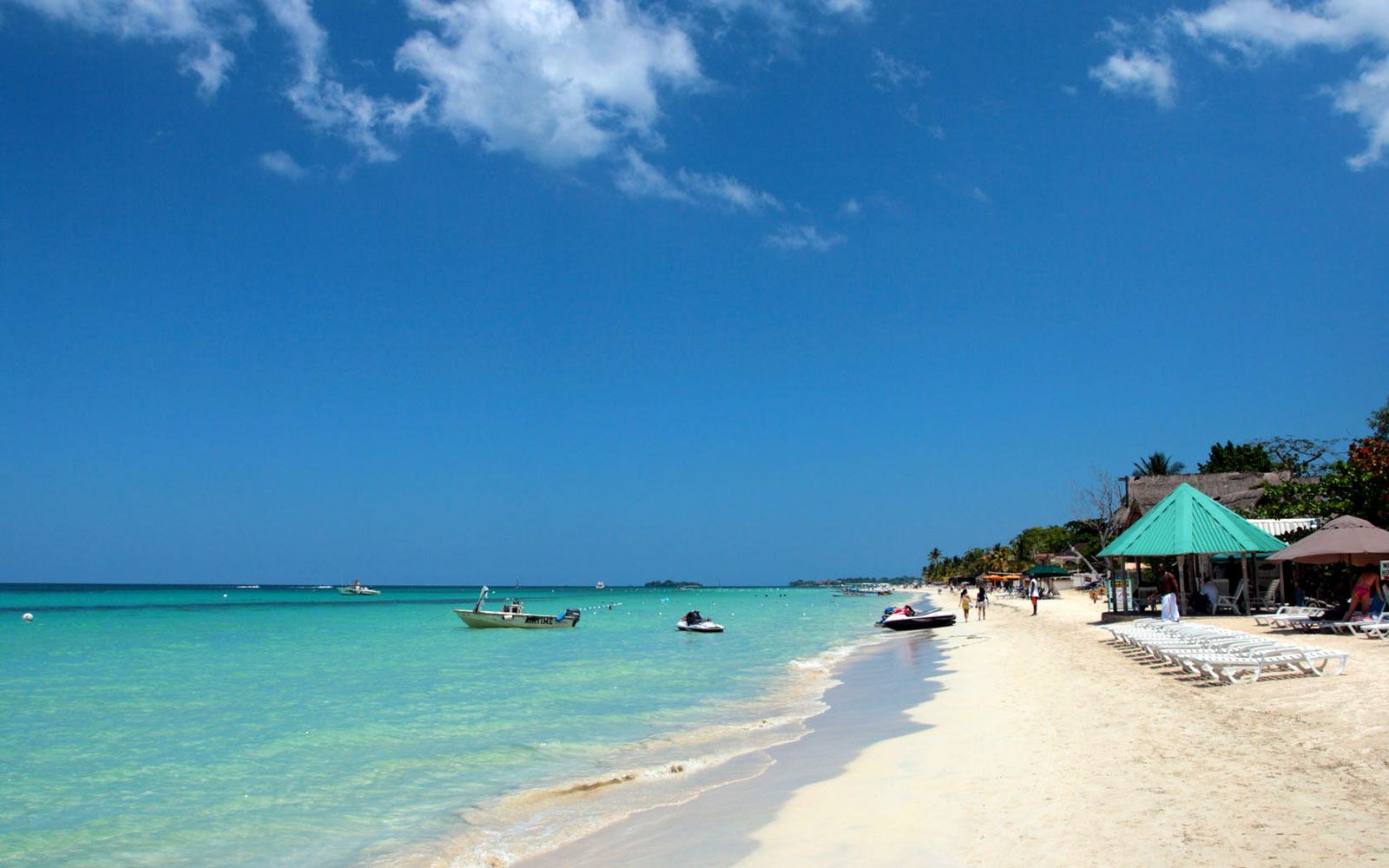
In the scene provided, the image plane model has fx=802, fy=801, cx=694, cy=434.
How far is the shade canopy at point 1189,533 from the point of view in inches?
699

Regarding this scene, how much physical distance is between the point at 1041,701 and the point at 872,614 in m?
43.3

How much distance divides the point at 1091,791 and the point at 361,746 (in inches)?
366

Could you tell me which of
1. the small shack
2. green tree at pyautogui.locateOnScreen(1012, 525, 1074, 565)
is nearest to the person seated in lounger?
the small shack

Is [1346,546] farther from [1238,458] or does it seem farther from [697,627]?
[1238,458]

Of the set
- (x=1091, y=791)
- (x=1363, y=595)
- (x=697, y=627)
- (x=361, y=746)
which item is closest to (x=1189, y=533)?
(x=1363, y=595)

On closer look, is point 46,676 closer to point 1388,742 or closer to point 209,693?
point 209,693

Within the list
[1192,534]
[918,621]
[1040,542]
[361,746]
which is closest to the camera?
[361,746]

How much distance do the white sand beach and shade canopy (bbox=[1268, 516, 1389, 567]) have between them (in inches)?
194

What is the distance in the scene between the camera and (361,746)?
436 inches

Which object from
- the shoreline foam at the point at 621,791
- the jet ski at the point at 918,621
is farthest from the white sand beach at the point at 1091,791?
the jet ski at the point at 918,621

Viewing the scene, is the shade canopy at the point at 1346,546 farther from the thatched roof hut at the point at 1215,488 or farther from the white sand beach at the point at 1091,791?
the thatched roof hut at the point at 1215,488

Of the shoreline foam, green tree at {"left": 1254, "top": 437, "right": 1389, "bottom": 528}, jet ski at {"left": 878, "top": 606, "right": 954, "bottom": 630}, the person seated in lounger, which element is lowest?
jet ski at {"left": 878, "top": 606, "right": 954, "bottom": 630}

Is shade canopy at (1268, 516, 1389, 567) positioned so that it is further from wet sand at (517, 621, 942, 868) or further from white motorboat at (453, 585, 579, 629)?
white motorboat at (453, 585, 579, 629)

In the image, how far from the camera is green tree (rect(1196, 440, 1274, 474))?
155 ft
